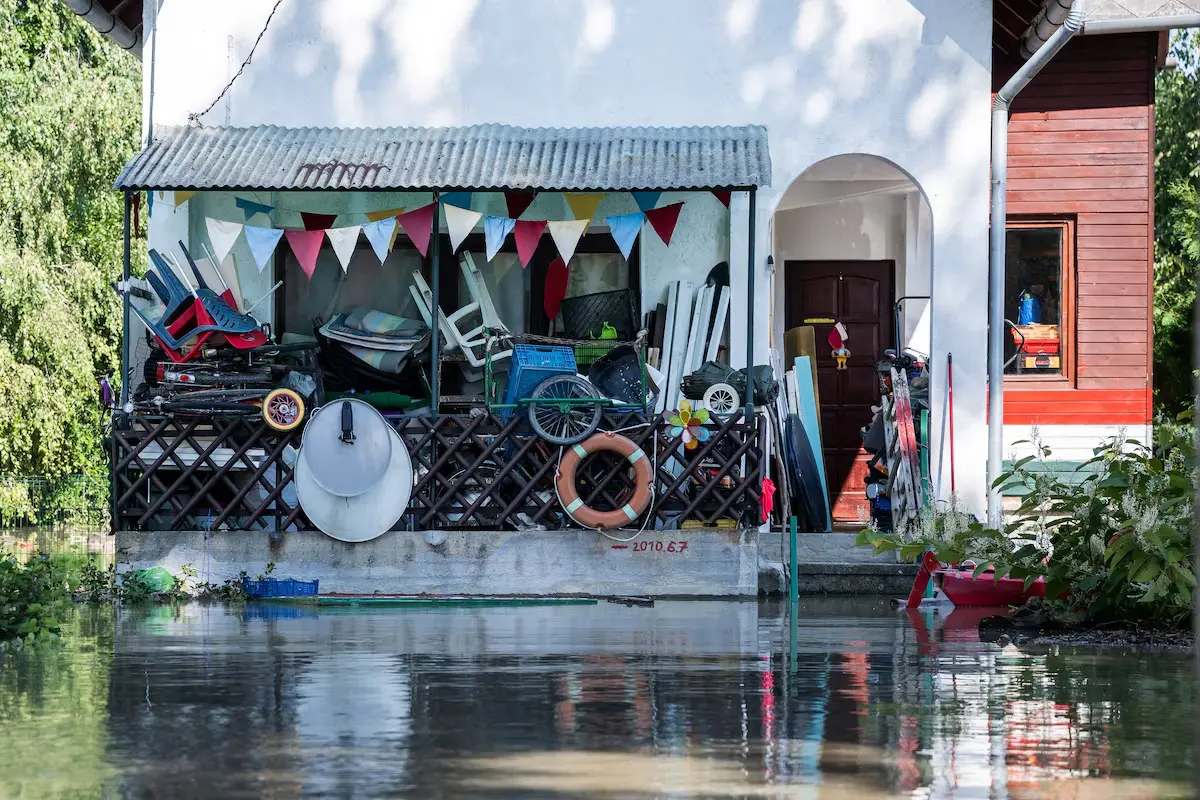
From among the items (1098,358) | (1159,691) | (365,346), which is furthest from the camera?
(1098,358)

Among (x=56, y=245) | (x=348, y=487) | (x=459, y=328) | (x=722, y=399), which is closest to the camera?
(x=348, y=487)

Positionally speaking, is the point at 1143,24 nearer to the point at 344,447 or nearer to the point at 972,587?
the point at 972,587

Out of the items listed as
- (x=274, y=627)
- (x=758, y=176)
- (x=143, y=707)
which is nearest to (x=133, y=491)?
(x=274, y=627)

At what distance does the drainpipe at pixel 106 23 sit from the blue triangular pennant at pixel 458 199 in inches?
169

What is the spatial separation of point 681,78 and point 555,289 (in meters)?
2.34

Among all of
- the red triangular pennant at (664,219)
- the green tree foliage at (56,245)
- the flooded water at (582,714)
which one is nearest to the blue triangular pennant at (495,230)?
the red triangular pennant at (664,219)

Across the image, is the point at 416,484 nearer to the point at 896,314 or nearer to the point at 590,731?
the point at 896,314

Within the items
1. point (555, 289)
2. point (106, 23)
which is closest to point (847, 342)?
point (555, 289)

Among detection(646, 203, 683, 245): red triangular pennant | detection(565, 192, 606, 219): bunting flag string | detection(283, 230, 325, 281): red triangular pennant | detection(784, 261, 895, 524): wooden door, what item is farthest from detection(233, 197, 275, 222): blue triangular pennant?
detection(784, 261, 895, 524): wooden door

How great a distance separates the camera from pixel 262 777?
223 inches

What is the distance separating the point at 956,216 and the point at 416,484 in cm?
562

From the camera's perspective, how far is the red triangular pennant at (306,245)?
1427 centimetres

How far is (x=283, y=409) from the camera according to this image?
1374 cm

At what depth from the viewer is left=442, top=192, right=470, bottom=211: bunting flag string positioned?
1445 centimetres
